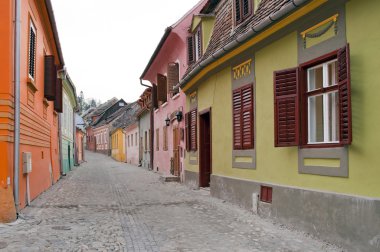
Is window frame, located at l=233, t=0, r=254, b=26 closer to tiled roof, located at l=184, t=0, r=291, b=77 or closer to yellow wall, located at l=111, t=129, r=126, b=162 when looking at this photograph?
tiled roof, located at l=184, t=0, r=291, b=77

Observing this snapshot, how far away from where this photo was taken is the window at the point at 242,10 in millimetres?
9834

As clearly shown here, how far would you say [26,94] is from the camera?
31.9ft

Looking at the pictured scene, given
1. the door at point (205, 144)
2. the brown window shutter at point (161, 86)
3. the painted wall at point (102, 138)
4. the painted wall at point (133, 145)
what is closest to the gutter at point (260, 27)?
the door at point (205, 144)

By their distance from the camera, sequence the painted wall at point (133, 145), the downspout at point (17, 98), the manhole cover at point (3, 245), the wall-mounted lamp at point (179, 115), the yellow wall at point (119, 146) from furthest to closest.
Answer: the yellow wall at point (119, 146)
the painted wall at point (133, 145)
the wall-mounted lamp at point (179, 115)
the downspout at point (17, 98)
the manhole cover at point (3, 245)

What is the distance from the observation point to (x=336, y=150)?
6.27 metres

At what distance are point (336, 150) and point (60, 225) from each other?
4837mm

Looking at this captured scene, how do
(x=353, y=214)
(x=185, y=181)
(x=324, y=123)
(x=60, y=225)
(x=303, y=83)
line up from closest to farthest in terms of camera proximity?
1. (x=353, y=214)
2. (x=324, y=123)
3. (x=303, y=83)
4. (x=60, y=225)
5. (x=185, y=181)

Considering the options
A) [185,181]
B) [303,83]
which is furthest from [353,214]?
[185,181]

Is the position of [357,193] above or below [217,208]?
above

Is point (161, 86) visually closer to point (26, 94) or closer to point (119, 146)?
point (26, 94)

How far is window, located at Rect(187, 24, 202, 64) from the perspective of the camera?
47.2 feet

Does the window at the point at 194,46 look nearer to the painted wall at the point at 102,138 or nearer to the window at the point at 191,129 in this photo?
the window at the point at 191,129

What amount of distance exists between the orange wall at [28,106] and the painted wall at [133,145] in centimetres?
1830

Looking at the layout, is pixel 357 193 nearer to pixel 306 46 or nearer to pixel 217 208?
pixel 306 46
